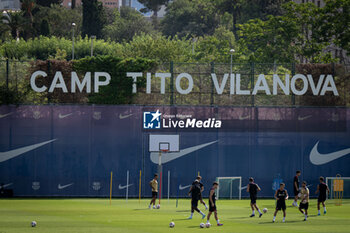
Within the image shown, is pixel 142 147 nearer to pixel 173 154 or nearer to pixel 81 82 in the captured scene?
pixel 173 154

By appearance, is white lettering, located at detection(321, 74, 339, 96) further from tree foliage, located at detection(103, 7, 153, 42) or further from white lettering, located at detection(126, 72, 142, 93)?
tree foliage, located at detection(103, 7, 153, 42)

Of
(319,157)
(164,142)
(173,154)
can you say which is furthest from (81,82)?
(319,157)

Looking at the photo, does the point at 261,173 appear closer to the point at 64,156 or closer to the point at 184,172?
the point at 184,172

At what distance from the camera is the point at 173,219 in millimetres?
34906

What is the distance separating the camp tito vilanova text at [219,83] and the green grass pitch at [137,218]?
8.74 metres

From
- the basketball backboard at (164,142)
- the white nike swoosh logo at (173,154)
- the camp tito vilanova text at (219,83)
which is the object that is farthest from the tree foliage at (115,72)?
the white nike swoosh logo at (173,154)

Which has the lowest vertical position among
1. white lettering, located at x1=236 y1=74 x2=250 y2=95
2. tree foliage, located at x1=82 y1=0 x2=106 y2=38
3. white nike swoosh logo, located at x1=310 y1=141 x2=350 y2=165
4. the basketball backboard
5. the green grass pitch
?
the green grass pitch

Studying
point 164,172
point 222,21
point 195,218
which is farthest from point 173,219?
point 222,21

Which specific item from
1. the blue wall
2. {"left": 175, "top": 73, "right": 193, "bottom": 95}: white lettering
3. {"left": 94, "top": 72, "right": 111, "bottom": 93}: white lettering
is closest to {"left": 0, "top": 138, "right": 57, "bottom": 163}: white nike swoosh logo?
the blue wall

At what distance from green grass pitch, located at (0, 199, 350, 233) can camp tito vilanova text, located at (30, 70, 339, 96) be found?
8740 millimetres

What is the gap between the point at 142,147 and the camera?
5044 centimetres

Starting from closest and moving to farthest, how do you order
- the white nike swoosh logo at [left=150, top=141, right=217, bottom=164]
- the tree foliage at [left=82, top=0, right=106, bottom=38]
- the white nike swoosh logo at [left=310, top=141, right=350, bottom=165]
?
the white nike swoosh logo at [left=150, top=141, right=217, bottom=164] → the white nike swoosh logo at [left=310, top=141, right=350, bottom=165] → the tree foliage at [left=82, top=0, right=106, bottom=38]

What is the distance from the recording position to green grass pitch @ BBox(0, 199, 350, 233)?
102ft

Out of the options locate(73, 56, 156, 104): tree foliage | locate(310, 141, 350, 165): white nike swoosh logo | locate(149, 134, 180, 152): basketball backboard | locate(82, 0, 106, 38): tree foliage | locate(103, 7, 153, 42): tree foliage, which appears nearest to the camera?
locate(149, 134, 180, 152): basketball backboard
